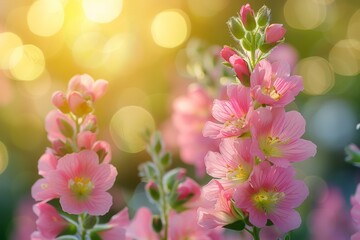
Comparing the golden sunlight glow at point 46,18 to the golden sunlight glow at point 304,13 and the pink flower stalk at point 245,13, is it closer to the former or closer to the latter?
the golden sunlight glow at point 304,13

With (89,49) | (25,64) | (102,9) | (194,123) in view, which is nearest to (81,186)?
(194,123)

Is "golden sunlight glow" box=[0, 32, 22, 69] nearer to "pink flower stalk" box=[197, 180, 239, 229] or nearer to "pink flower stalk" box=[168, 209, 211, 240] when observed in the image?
"pink flower stalk" box=[168, 209, 211, 240]

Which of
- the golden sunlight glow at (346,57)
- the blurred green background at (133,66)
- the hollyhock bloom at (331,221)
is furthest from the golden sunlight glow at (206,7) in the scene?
the hollyhock bloom at (331,221)

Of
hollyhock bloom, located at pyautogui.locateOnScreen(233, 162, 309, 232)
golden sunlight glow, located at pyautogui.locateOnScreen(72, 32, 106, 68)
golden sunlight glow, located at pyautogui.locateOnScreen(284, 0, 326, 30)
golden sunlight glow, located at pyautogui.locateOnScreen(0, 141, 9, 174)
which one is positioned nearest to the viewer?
hollyhock bloom, located at pyautogui.locateOnScreen(233, 162, 309, 232)

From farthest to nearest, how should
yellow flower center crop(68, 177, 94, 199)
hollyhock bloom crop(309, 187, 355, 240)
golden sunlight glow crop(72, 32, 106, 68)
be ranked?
golden sunlight glow crop(72, 32, 106, 68), hollyhock bloom crop(309, 187, 355, 240), yellow flower center crop(68, 177, 94, 199)

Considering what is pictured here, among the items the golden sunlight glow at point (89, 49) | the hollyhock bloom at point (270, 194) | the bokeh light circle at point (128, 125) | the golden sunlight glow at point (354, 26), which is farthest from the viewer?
the golden sunlight glow at point (354, 26)

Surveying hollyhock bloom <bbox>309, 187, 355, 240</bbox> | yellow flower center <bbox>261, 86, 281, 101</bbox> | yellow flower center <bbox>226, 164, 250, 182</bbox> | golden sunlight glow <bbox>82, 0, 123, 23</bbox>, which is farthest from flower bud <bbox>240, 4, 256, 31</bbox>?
golden sunlight glow <bbox>82, 0, 123, 23</bbox>

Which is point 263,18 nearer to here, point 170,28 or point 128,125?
point 128,125
